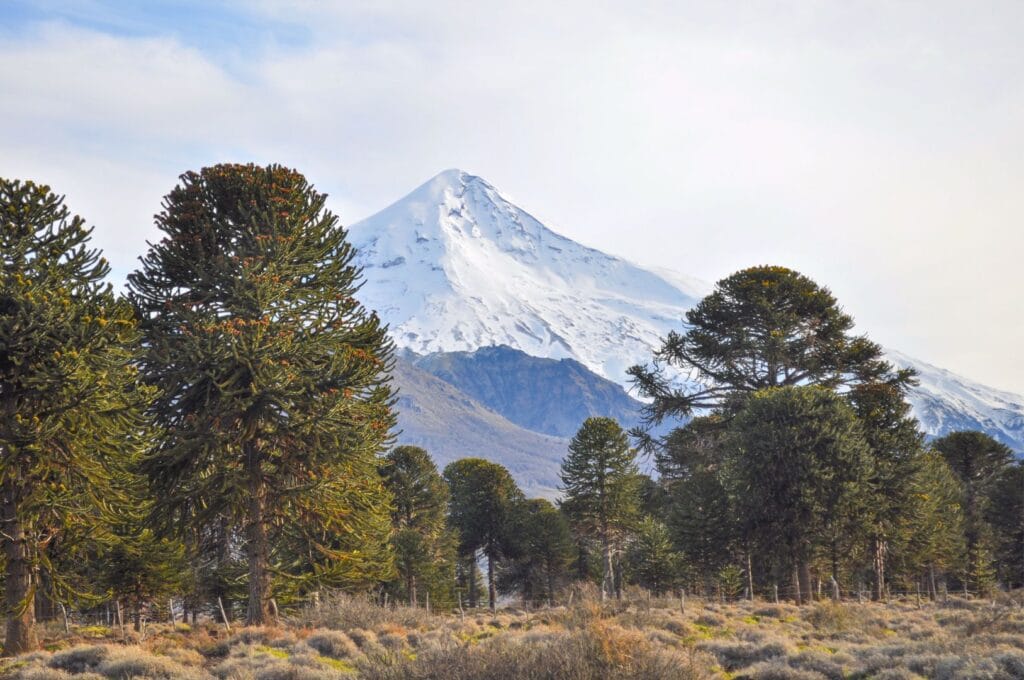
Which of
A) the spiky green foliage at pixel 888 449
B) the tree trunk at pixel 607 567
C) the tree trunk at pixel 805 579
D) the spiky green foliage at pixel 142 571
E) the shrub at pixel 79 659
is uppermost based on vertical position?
the spiky green foliage at pixel 888 449

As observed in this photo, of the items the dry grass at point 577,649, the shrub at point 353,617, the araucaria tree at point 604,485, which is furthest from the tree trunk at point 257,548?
the araucaria tree at point 604,485

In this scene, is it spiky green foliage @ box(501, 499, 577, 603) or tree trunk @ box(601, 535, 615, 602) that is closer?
tree trunk @ box(601, 535, 615, 602)

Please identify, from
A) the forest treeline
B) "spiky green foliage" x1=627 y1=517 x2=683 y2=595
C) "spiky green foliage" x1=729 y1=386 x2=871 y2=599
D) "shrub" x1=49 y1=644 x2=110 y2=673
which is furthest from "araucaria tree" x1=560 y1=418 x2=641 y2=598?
"shrub" x1=49 y1=644 x2=110 y2=673

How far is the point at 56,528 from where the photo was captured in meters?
16.4

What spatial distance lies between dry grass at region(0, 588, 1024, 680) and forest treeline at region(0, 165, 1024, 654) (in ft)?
8.26

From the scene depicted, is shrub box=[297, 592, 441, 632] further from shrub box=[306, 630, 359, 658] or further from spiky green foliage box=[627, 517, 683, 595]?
spiky green foliage box=[627, 517, 683, 595]

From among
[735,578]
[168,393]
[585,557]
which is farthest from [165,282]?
[585,557]

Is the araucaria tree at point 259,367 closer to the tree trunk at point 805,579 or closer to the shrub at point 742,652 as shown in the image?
the shrub at point 742,652

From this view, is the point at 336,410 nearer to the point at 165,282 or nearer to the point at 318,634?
the point at 318,634

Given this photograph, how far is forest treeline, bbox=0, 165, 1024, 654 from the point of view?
15430mm

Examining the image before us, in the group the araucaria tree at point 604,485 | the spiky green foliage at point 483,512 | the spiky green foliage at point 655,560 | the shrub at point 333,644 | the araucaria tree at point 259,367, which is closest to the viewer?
the shrub at point 333,644

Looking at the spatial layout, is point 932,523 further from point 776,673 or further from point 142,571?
point 142,571

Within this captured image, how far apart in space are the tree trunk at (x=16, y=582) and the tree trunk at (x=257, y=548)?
450 cm

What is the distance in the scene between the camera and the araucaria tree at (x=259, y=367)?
1706 cm
